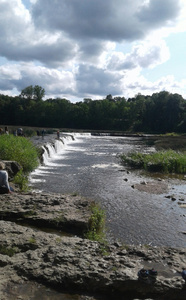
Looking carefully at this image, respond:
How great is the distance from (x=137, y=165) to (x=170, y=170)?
3.30m

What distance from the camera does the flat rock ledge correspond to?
241 inches

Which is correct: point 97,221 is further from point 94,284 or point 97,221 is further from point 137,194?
point 137,194

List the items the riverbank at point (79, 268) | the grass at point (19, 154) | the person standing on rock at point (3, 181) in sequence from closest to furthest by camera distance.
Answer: the riverbank at point (79, 268) < the person standing on rock at point (3, 181) < the grass at point (19, 154)

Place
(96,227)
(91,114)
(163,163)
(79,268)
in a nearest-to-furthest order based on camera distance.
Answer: (79,268) → (96,227) → (163,163) → (91,114)

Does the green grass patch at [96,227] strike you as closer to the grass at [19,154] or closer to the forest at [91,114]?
the grass at [19,154]

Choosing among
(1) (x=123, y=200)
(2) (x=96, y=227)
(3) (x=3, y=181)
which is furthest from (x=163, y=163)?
(3) (x=3, y=181)

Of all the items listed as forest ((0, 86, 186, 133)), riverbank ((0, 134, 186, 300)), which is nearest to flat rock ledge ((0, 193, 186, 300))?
riverbank ((0, 134, 186, 300))

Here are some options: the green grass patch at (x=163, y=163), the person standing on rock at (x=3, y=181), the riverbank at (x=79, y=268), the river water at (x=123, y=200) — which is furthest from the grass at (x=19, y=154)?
the riverbank at (x=79, y=268)

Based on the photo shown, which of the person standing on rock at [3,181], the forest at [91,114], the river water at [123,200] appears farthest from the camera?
the forest at [91,114]

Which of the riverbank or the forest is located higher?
the forest

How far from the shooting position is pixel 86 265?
6562 mm

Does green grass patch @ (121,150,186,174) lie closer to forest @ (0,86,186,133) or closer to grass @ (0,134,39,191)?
grass @ (0,134,39,191)

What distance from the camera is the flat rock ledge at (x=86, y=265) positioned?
6.11m

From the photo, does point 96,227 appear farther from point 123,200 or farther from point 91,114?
point 91,114
